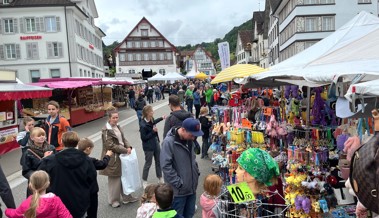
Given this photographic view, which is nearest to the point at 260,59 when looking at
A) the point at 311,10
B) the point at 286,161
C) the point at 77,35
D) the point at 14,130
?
the point at 311,10

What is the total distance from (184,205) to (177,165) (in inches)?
21.3

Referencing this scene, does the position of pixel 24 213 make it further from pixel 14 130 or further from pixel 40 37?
pixel 40 37

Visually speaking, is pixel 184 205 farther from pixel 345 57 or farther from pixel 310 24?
pixel 310 24

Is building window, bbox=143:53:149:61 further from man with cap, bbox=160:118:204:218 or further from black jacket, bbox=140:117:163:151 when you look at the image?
man with cap, bbox=160:118:204:218

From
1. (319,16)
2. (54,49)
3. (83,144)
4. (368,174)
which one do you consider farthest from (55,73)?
(368,174)

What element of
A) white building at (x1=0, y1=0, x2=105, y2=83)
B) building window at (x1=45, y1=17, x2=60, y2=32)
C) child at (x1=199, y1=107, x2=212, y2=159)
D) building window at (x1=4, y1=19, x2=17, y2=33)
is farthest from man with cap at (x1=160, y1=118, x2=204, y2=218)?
building window at (x1=4, y1=19, x2=17, y2=33)

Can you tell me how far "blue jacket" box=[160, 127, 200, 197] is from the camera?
12.9 feet

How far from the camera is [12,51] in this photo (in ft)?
132

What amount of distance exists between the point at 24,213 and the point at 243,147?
4.07 m

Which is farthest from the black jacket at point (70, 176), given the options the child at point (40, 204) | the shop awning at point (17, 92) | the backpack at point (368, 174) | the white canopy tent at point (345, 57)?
the shop awning at point (17, 92)

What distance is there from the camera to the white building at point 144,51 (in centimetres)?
7438

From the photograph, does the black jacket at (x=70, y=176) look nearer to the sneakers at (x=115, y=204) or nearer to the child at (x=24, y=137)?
the child at (x=24, y=137)

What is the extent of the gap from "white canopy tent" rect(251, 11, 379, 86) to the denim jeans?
2.13m

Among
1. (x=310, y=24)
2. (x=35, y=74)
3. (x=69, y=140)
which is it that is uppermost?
(x=310, y=24)
